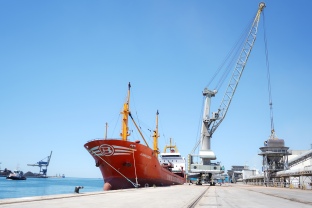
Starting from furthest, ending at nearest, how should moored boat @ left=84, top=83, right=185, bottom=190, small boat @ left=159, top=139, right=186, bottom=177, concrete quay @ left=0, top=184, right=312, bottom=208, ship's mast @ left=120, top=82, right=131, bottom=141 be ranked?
small boat @ left=159, top=139, right=186, bottom=177 → ship's mast @ left=120, top=82, right=131, bottom=141 → moored boat @ left=84, top=83, right=185, bottom=190 → concrete quay @ left=0, top=184, right=312, bottom=208

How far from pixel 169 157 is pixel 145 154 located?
37401 mm

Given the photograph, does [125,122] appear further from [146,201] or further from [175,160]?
[175,160]

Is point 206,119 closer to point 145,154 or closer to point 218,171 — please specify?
point 218,171

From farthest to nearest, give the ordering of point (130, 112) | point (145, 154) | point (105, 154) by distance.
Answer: point (130, 112)
point (145, 154)
point (105, 154)

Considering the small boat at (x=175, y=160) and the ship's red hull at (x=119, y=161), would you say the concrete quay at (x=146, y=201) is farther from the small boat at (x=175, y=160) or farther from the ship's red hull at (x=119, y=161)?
the small boat at (x=175, y=160)

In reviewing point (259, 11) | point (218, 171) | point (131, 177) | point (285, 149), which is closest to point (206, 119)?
point (218, 171)

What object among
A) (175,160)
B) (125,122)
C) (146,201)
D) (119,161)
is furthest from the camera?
(175,160)

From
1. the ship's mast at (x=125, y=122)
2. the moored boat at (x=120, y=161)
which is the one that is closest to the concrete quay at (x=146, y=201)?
the moored boat at (x=120, y=161)

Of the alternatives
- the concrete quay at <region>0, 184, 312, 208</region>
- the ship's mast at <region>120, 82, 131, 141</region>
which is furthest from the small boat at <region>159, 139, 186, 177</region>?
the concrete quay at <region>0, 184, 312, 208</region>

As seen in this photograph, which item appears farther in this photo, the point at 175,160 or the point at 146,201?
the point at 175,160

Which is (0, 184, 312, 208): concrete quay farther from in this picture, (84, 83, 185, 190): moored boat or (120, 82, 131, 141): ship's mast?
(120, 82, 131, 141): ship's mast

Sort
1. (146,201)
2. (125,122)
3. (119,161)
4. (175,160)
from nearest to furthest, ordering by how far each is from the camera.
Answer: (146,201)
(119,161)
(125,122)
(175,160)

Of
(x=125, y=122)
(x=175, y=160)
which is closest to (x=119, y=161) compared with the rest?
(x=125, y=122)

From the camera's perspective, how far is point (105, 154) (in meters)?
37.6
